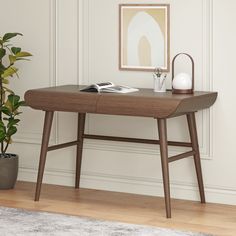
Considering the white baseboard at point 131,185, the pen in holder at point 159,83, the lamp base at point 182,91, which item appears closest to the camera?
the lamp base at point 182,91

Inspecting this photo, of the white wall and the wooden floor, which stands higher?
the white wall

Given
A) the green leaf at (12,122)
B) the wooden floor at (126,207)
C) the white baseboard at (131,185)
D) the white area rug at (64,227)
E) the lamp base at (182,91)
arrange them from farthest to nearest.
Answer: the green leaf at (12,122) < the white baseboard at (131,185) < the lamp base at (182,91) < the wooden floor at (126,207) < the white area rug at (64,227)

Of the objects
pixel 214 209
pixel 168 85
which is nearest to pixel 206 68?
pixel 168 85

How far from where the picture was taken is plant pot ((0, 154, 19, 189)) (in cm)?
558

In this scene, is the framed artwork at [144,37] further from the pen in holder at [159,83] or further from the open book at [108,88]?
the open book at [108,88]

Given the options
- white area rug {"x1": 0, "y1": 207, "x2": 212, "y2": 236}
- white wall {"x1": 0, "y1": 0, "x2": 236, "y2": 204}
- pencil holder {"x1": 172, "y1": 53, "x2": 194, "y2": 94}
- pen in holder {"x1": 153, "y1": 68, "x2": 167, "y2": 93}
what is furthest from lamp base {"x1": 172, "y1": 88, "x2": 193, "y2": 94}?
white area rug {"x1": 0, "y1": 207, "x2": 212, "y2": 236}

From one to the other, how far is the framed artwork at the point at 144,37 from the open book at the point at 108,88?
12.2 inches

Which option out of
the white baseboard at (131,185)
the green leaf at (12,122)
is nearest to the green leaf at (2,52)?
the green leaf at (12,122)

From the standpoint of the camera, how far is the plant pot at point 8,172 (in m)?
5.58

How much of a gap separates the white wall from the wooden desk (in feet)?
0.50

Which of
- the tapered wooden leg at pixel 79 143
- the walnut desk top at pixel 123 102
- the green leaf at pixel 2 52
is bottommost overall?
Result: the tapered wooden leg at pixel 79 143

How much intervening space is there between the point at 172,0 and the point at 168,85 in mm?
604

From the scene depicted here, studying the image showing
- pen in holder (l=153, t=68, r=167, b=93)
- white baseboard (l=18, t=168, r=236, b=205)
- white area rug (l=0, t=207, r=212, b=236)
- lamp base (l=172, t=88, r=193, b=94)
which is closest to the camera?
white area rug (l=0, t=207, r=212, b=236)

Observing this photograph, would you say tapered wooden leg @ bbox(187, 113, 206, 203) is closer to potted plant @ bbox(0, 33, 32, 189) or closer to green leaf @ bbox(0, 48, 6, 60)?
potted plant @ bbox(0, 33, 32, 189)
